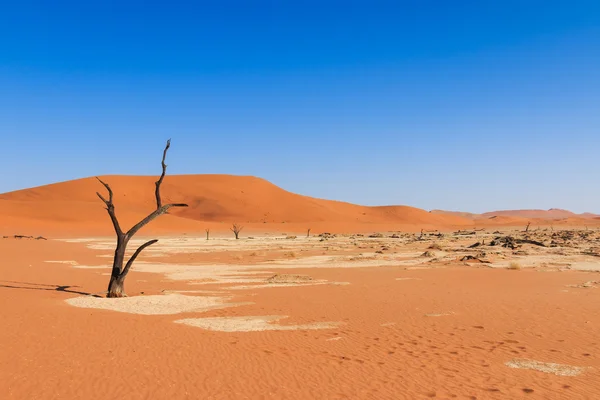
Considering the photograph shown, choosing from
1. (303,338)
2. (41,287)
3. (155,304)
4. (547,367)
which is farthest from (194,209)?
(547,367)

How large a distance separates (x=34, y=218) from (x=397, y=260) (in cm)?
7164

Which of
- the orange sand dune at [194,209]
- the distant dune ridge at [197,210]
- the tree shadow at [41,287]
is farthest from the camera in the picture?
the orange sand dune at [194,209]

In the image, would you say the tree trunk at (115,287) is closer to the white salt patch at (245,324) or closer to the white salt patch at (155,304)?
the white salt patch at (155,304)

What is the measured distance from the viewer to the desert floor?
751 cm

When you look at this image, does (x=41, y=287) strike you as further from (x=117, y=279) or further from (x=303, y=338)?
(x=303, y=338)

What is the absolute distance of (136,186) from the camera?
13762 centimetres

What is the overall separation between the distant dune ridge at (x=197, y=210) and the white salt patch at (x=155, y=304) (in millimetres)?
61789

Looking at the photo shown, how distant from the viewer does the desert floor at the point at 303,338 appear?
7508mm

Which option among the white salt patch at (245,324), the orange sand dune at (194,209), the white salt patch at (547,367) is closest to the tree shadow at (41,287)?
the white salt patch at (245,324)

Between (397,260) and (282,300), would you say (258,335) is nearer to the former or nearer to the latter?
(282,300)

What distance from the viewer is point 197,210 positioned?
124125 millimetres

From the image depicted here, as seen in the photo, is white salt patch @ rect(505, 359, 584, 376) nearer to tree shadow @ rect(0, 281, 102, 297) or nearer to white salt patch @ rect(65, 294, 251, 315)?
white salt patch @ rect(65, 294, 251, 315)

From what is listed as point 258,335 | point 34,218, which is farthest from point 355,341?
A: point 34,218

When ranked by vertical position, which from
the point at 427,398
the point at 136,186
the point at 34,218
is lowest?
the point at 427,398
